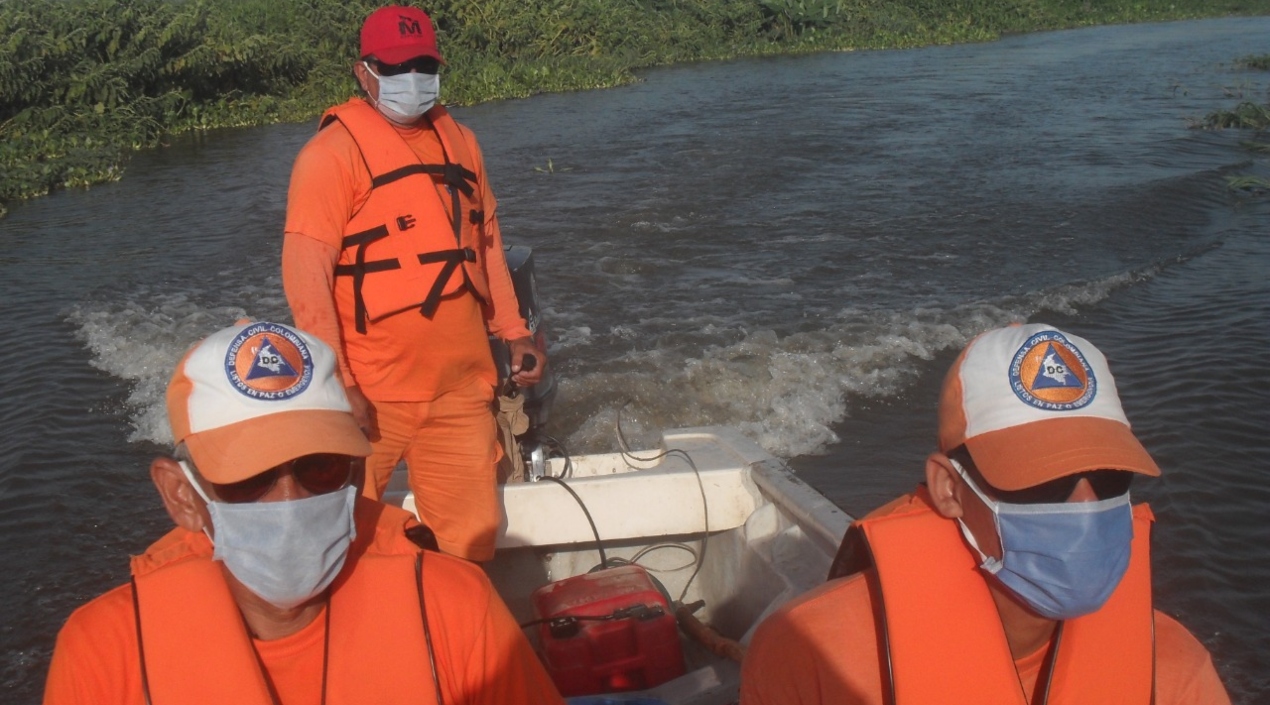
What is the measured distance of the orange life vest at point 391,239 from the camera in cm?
312

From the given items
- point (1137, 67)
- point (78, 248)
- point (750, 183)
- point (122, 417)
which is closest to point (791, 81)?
point (1137, 67)

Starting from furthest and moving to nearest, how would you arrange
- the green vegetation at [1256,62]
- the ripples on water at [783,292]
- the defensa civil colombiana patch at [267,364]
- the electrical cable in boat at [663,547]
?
the green vegetation at [1256,62], the ripples on water at [783,292], the electrical cable in boat at [663,547], the defensa civil colombiana patch at [267,364]

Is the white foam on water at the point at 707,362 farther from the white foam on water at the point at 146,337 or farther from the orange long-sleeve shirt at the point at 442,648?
the orange long-sleeve shirt at the point at 442,648

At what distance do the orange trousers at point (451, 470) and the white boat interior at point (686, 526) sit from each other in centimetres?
29

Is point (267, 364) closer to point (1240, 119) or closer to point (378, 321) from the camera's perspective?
point (378, 321)

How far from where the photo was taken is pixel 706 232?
11188 mm

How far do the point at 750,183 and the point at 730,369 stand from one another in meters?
6.29

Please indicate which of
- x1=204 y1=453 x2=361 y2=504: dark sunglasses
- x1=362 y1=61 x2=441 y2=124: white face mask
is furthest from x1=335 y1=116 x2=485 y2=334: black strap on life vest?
x1=204 y1=453 x2=361 y2=504: dark sunglasses

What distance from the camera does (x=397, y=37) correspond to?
10.4ft

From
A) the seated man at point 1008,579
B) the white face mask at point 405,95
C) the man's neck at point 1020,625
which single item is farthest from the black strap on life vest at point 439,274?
the man's neck at point 1020,625

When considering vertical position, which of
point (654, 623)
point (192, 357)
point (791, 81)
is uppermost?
point (192, 357)

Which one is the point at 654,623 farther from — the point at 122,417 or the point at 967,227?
the point at 967,227

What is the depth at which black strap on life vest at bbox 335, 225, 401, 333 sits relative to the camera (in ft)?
10.2

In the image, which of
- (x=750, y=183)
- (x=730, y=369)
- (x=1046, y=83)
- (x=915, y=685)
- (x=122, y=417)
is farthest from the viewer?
(x=1046, y=83)
